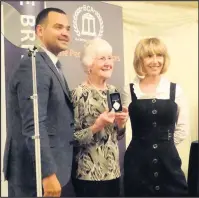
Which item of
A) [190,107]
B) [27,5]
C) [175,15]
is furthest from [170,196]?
[27,5]

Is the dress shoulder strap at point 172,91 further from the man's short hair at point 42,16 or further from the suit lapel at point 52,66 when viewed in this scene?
the man's short hair at point 42,16

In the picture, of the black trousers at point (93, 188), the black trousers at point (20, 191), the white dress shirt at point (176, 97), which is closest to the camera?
the black trousers at point (20, 191)

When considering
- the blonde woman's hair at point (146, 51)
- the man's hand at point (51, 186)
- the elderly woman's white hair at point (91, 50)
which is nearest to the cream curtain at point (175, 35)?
the blonde woman's hair at point (146, 51)

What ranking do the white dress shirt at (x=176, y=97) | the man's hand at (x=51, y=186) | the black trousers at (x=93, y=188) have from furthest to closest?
1. the white dress shirt at (x=176, y=97)
2. the black trousers at (x=93, y=188)
3. the man's hand at (x=51, y=186)

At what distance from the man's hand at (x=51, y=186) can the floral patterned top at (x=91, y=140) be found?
208 mm

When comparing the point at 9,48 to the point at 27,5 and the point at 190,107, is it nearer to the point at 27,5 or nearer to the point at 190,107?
the point at 27,5

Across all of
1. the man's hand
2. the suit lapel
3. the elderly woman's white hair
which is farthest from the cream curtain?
the man's hand

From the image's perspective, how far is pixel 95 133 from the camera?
1.98 m

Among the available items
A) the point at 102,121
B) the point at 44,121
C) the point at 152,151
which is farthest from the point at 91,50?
the point at 152,151

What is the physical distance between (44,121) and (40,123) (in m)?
0.03

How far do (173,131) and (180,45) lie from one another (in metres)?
0.57

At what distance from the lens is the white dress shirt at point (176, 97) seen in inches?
82.3

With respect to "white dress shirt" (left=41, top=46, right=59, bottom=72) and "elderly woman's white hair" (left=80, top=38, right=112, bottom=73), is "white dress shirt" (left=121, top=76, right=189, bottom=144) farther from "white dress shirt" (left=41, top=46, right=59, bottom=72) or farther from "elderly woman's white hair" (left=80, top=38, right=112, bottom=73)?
"white dress shirt" (left=41, top=46, right=59, bottom=72)

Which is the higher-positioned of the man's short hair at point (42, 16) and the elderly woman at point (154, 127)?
the man's short hair at point (42, 16)
